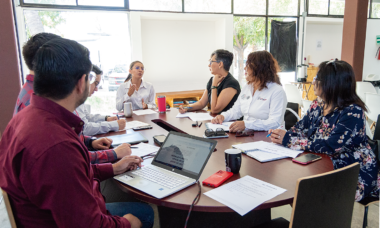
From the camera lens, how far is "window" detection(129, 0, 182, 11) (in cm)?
561

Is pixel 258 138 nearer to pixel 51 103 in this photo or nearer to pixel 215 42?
pixel 51 103

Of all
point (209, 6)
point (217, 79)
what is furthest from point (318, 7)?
point (217, 79)

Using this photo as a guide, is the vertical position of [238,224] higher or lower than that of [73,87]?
lower

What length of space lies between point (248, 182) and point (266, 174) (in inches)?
5.4

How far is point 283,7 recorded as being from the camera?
23.0 feet

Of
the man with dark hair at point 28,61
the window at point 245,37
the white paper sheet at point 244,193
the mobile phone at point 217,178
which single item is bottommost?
the white paper sheet at point 244,193

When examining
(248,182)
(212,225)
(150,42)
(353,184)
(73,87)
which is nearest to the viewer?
(73,87)

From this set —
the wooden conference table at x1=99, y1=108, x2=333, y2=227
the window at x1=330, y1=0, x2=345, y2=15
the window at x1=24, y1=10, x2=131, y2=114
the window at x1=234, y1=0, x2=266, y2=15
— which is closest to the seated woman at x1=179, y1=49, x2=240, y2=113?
the wooden conference table at x1=99, y1=108, x2=333, y2=227

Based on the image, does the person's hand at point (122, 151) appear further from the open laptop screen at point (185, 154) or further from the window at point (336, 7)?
the window at point (336, 7)

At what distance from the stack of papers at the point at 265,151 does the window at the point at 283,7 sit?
20.0 feet

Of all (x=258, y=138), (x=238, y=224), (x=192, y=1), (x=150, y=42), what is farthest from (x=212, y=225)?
(x=192, y=1)

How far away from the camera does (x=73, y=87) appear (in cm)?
95

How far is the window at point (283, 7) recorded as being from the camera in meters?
6.89

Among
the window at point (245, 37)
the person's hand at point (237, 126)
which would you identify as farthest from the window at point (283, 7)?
the person's hand at point (237, 126)
